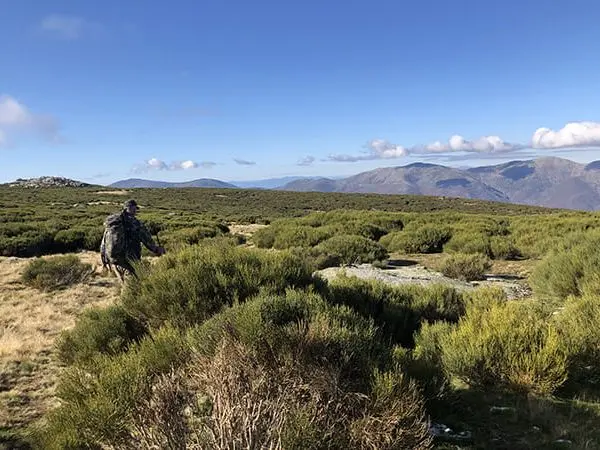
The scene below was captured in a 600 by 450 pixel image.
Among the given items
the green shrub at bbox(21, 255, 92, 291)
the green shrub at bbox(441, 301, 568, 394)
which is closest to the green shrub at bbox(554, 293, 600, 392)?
the green shrub at bbox(441, 301, 568, 394)

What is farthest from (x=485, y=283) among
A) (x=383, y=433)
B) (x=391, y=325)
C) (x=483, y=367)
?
(x=383, y=433)

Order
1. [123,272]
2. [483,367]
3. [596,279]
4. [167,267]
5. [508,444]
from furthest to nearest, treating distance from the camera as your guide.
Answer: [123,272] < [596,279] < [167,267] < [483,367] < [508,444]

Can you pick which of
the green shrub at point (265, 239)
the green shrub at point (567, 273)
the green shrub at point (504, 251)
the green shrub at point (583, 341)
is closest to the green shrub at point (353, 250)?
the green shrub at point (504, 251)

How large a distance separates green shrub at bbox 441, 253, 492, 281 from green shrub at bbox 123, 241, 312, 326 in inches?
253

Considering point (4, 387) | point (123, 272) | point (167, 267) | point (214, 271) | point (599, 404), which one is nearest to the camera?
point (599, 404)

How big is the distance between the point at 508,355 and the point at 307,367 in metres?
2.43

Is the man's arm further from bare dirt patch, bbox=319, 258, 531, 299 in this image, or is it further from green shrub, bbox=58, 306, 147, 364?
bare dirt patch, bbox=319, 258, 531, 299

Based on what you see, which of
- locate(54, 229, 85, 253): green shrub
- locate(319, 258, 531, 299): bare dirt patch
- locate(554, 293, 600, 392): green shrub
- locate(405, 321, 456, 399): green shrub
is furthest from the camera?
locate(54, 229, 85, 253): green shrub

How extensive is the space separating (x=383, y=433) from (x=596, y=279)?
6274mm

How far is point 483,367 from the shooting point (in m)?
4.96

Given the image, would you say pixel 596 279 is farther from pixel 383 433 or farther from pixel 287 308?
pixel 383 433

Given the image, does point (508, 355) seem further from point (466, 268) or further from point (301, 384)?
point (466, 268)

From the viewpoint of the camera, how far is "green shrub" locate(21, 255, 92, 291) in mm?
12008

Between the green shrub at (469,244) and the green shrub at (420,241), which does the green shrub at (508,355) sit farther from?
the green shrub at (420,241)
